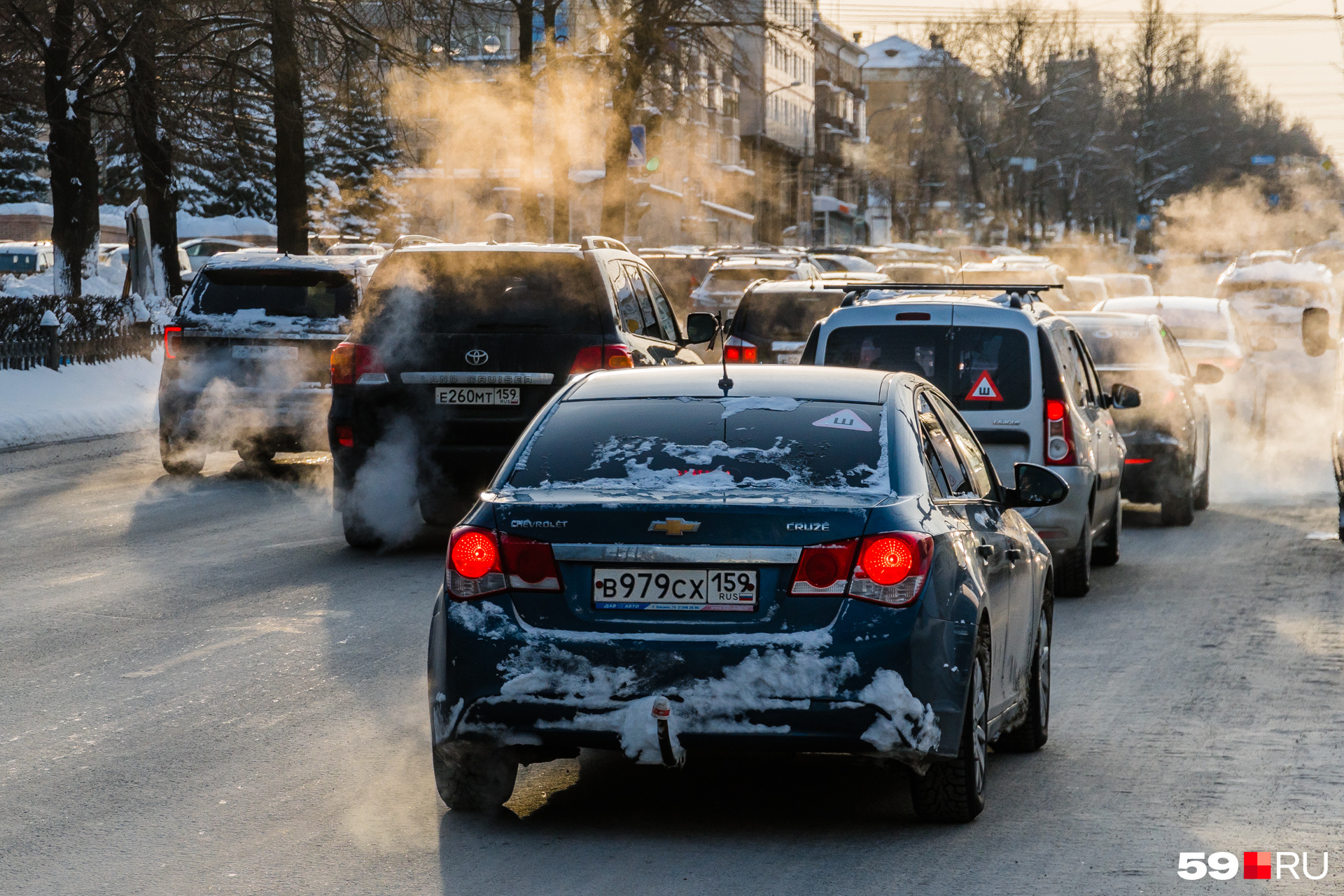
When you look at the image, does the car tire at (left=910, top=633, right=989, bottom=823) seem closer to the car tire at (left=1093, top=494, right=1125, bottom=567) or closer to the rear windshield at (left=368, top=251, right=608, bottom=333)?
the rear windshield at (left=368, top=251, right=608, bottom=333)

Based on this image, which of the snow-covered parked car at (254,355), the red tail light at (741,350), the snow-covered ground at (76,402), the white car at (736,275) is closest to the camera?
the snow-covered parked car at (254,355)

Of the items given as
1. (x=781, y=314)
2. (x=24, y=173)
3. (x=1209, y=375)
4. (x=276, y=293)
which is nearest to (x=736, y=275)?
(x=781, y=314)

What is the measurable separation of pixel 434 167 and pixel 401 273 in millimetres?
63271

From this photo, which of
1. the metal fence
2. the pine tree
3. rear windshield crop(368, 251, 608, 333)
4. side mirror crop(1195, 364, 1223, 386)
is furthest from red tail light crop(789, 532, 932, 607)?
the pine tree

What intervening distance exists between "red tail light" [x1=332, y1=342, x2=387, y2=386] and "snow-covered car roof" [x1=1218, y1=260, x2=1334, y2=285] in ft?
71.2

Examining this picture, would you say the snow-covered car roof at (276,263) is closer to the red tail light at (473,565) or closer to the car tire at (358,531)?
the car tire at (358,531)

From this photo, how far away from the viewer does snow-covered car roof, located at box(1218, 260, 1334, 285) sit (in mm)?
30906

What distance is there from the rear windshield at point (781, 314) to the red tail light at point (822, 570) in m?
13.8

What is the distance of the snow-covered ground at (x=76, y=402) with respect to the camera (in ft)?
68.6

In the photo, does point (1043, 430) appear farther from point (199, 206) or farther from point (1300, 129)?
point (1300, 129)

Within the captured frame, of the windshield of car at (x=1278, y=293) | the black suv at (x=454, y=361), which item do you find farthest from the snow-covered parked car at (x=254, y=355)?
the windshield of car at (x=1278, y=293)

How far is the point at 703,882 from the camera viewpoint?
212 inches

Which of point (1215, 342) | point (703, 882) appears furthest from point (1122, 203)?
point (703, 882)

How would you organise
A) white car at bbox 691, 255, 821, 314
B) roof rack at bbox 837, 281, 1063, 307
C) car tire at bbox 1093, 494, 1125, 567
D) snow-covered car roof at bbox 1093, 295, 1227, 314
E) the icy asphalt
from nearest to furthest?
the icy asphalt < roof rack at bbox 837, 281, 1063, 307 < car tire at bbox 1093, 494, 1125, 567 < snow-covered car roof at bbox 1093, 295, 1227, 314 < white car at bbox 691, 255, 821, 314
